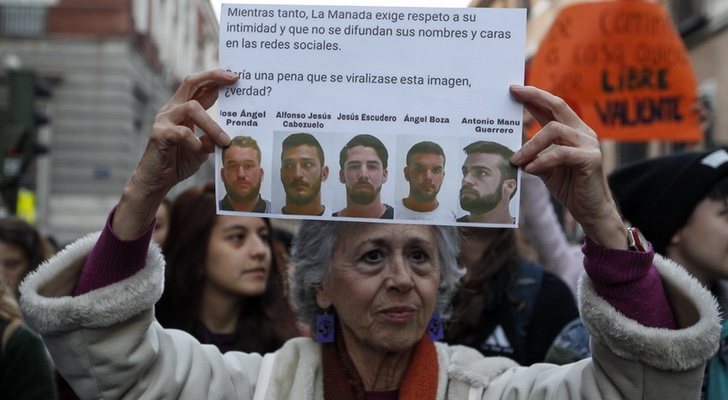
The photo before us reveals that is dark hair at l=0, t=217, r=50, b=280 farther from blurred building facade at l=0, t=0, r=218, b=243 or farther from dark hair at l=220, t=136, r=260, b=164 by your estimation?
blurred building facade at l=0, t=0, r=218, b=243

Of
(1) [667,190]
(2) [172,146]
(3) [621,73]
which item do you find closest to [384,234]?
(2) [172,146]

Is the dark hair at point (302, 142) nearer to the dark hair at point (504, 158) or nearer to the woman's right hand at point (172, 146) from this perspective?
the woman's right hand at point (172, 146)

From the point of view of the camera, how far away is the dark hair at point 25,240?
4.96 metres

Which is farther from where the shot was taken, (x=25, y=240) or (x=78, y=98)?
(x=78, y=98)

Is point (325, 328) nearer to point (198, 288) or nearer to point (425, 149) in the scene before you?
point (425, 149)

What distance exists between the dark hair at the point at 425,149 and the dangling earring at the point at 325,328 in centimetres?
64

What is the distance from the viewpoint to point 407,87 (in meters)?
2.25

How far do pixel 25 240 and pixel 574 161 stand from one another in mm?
3496

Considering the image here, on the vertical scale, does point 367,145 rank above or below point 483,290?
above

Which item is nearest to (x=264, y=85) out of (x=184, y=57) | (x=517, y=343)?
(x=517, y=343)

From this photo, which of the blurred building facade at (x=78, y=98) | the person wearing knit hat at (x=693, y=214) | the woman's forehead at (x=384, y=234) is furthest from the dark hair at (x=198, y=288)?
the blurred building facade at (x=78, y=98)

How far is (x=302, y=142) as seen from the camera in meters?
2.26

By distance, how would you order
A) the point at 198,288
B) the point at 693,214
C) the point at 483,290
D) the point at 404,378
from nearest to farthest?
the point at 404,378
the point at 693,214
the point at 483,290
the point at 198,288

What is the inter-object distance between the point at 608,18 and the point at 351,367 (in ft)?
16.2
